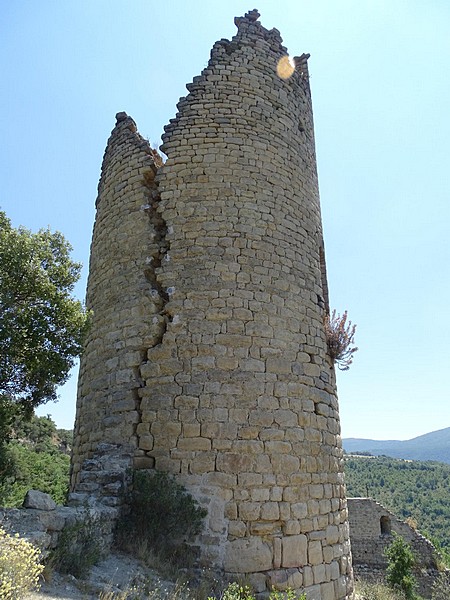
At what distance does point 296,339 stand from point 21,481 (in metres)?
10.8

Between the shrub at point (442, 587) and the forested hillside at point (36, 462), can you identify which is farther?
the shrub at point (442, 587)

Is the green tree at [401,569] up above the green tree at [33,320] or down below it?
below

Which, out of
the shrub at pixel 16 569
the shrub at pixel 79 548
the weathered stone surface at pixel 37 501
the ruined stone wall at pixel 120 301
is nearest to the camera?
the shrub at pixel 16 569

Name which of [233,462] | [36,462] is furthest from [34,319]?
[36,462]

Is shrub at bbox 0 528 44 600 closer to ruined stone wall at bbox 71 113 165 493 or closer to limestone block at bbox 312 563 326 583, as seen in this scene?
ruined stone wall at bbox 71 113 165 493

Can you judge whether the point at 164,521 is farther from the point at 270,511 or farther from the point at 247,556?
the point at 270,511

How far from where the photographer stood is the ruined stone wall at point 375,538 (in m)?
18.1

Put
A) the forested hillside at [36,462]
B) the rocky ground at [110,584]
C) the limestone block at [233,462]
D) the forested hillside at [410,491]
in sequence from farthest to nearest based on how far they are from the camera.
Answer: the forested hillside at [410,491], the forested hillside at [36,462], the limestone block at [233,462], the rocky ground at [110,584]

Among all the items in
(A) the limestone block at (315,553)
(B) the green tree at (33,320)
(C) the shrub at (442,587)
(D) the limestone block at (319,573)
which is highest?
(B) the green tree at (33,320)

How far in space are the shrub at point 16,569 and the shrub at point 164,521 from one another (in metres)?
2.01

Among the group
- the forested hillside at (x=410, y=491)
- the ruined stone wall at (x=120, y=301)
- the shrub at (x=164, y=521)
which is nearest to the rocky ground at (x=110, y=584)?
the shrub at (x=164, y=521)

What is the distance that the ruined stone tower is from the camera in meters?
5.41

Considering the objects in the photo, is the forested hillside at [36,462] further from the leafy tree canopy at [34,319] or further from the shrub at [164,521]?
the shrub at [164,521]

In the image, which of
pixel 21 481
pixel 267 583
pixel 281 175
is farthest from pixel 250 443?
pixel 21 481
